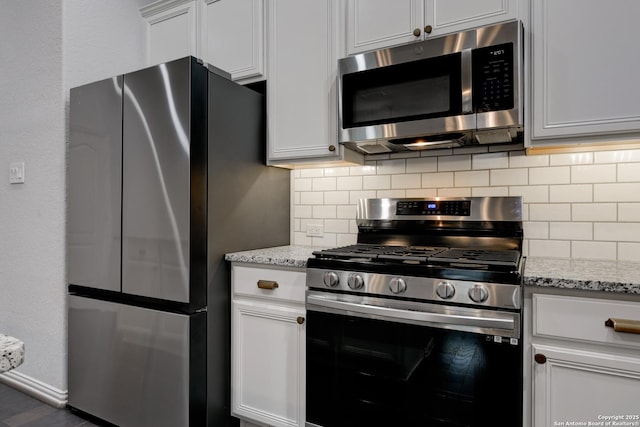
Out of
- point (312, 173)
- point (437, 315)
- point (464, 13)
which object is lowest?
point (437, 315)

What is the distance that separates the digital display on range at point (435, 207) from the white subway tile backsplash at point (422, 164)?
184mm

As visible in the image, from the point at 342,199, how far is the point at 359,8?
100 cm

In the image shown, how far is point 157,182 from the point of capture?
1.80m

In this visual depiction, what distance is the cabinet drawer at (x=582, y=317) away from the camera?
1175mm

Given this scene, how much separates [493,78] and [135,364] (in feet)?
6.79

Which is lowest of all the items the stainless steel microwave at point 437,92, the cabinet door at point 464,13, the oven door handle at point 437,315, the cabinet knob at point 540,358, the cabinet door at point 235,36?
the cabinet knob at point 540,358

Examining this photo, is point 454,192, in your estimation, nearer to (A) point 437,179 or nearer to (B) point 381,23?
(A) point 437,179

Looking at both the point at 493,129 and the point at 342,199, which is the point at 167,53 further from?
the point at 493,129

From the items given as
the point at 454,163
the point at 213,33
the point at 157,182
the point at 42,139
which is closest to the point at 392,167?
the point at 454,163

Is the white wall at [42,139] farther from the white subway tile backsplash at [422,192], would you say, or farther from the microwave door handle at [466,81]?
the microwave door handle at [466,81]

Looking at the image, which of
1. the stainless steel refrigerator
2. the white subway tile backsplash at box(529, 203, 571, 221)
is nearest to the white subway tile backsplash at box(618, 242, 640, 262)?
the white subway tile backsplash at box(529, 203, 571, 221)

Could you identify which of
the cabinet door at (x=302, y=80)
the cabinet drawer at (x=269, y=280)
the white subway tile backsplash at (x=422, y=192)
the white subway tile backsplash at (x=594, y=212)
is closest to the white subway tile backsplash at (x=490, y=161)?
the white subway tile backsplash at (x=422, y=192)

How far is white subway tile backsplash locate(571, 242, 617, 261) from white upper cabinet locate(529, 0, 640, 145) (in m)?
0.49

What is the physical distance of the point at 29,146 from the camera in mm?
2371
